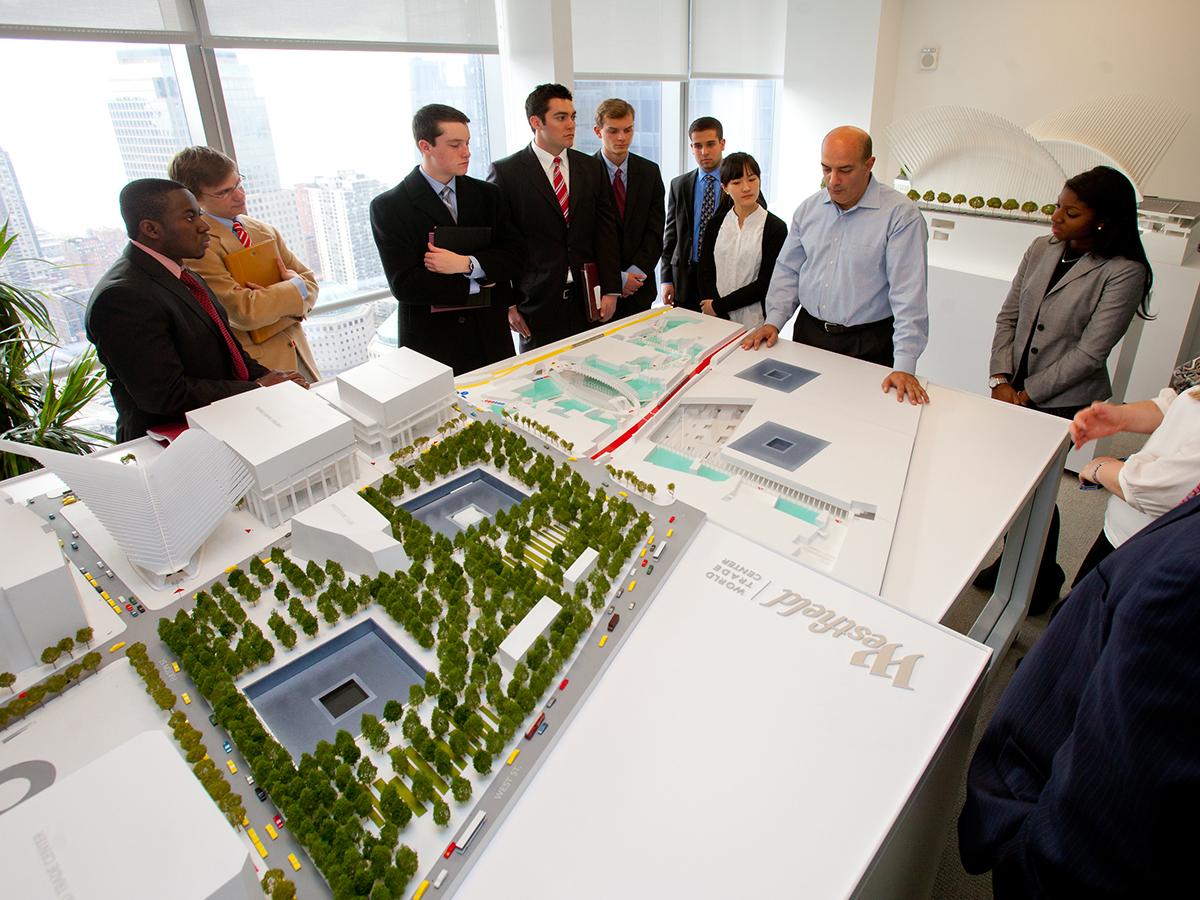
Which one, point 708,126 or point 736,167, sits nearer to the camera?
point 736,167

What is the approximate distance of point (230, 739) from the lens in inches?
50.7

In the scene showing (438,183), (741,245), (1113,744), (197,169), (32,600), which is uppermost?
(197,169)

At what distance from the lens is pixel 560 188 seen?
3.47 m

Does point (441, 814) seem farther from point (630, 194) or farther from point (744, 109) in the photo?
point (744, 109)

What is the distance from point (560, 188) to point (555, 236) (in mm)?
235

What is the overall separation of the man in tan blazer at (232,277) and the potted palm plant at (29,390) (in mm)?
620

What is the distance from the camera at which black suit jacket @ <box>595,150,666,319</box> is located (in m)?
3.80

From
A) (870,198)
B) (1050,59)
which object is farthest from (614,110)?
(1050,59)

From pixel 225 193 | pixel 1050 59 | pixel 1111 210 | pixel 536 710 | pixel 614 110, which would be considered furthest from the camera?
pixel 1050 59

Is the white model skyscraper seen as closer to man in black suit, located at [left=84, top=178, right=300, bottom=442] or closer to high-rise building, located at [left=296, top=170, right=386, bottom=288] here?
man in black suit, located at [left=84, top=178, right=300, bottom=442]

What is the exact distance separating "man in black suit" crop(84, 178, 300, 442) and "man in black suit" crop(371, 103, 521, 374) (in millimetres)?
819

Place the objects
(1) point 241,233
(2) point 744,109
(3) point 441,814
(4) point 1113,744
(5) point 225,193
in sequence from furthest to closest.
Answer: (2) point 744,109, (1) point 241,233, (5) point 225,193, (3) point 441,814, (4) point 1113,744

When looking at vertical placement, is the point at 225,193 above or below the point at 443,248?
above

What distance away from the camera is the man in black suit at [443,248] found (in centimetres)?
295
